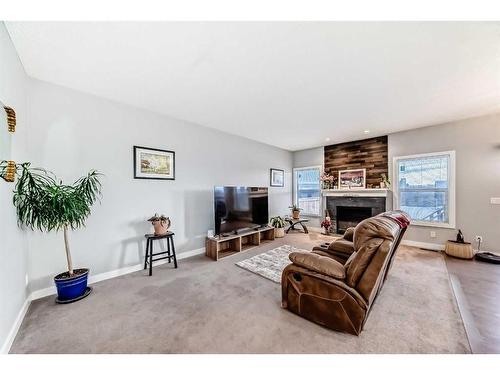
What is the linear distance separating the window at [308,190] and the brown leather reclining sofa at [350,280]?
4138mm

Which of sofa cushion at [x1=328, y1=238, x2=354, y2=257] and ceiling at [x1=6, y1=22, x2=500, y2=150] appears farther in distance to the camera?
sofa cushion at [x1=328, y1=238, x2=354, y2=257]

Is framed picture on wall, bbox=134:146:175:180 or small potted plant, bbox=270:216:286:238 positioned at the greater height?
framed picture on wall, bbox=134:146:175:180

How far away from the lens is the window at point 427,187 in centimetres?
389

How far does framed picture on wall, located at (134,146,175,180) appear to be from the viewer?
3070mm

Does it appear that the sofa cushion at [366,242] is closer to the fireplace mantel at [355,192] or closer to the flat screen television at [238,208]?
the flat screen television at [238,208]

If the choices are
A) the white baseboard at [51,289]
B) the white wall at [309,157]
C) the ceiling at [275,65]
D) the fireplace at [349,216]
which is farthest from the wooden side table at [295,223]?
the ceiling at [275,65]

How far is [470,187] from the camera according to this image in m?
3.67

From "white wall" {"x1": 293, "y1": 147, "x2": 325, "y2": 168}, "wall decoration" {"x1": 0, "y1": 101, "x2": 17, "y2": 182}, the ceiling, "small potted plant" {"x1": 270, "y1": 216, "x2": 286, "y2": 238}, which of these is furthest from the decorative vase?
"wall decoration" {"x1": 0, "y1": 101, "x2": 17, "y2": 182}

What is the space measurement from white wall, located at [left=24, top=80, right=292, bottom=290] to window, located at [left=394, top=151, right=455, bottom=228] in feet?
13.4

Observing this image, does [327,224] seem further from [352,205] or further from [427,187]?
[427,187]

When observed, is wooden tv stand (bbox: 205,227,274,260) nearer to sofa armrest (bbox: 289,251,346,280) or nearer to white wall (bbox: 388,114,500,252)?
sofa armrest (bbox: 289,251,346,280)

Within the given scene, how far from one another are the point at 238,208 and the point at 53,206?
2.69 m
